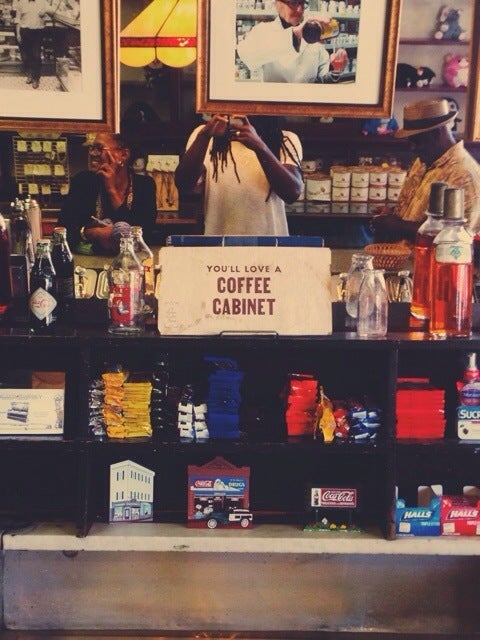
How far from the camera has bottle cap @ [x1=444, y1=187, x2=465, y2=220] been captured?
2184 millimetres

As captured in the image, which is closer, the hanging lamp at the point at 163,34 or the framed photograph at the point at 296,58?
the framed photograph at the point at 296,58

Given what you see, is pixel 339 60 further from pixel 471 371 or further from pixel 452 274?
pixel 471 371

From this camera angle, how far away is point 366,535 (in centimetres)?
235

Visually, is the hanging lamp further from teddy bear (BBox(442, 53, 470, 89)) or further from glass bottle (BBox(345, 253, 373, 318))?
teddy bear (BBox(442, 53, 470, 89))

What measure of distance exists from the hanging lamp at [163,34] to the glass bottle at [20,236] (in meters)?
1.80

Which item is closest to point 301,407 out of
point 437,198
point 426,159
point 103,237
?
point 437,198

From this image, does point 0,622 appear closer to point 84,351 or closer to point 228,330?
point 84,351

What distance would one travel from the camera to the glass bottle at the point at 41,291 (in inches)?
90.9

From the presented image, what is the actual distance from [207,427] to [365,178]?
Answer: 3317mm

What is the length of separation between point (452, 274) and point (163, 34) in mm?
2364

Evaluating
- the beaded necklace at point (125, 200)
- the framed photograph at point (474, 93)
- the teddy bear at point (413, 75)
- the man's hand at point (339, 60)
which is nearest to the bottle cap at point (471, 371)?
the framed photograph at point (474, 93)

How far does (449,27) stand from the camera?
5.59 meters

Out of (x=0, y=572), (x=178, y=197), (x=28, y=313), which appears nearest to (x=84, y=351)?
(x=28, y=313)

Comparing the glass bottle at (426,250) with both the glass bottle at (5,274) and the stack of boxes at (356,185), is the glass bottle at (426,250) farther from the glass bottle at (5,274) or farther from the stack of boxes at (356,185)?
the stack of boxes at (356,185)
